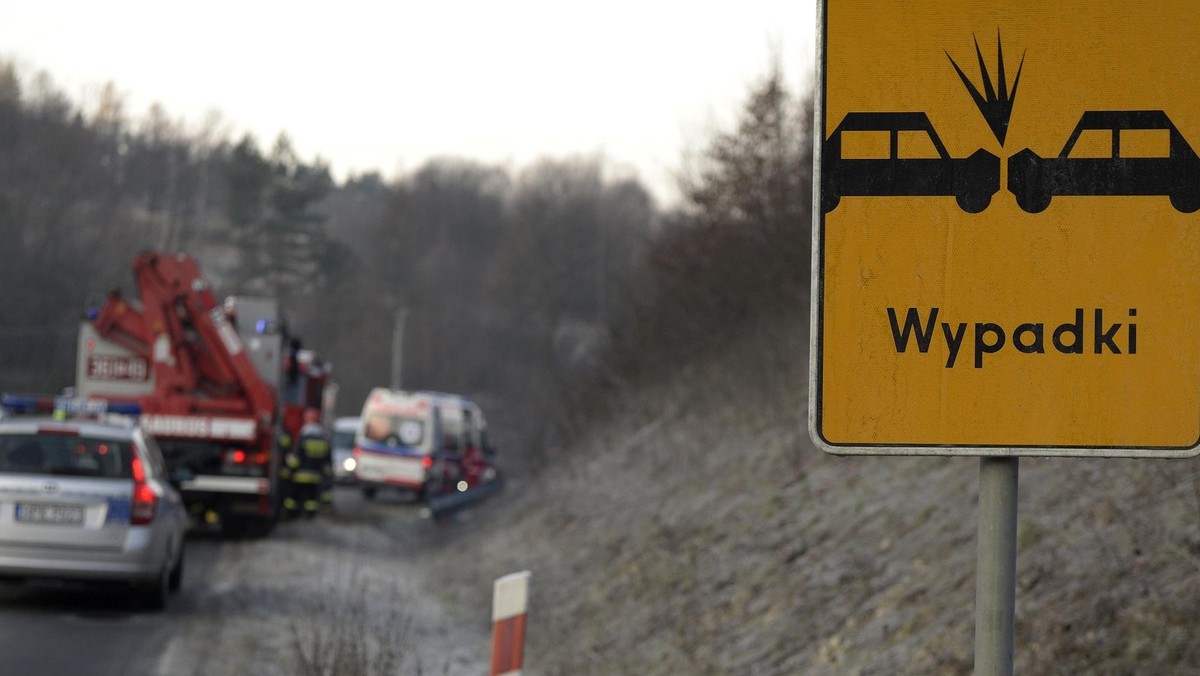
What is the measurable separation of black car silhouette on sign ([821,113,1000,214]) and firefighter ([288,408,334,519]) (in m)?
23.9

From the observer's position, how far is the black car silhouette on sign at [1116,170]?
3.23m

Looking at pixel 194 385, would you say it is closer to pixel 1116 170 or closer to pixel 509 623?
pixel 509 623

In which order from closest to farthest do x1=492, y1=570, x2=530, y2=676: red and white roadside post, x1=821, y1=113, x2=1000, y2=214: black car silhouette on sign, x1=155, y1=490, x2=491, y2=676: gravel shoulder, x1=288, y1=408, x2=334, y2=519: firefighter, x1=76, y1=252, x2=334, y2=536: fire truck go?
x1=821, y1=113, x2=1000, y2=214: black car silhouette on sign < x1=492, y1=570, x2=530, y2=676: red and white roadside post < x1=155, y1=490, x2=491, y2=676: gravel shoulder < x1=76, y1=252, x2=334, y2=536: fire truck < x1=288, y1=408, x2=334, y2=519: firefighter

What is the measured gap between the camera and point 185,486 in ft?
73.3

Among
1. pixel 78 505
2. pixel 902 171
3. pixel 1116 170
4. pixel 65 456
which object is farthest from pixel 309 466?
pixel 1116 170

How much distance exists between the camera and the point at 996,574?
3211 millimetres

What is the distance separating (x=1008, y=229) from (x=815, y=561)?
30.3 ft

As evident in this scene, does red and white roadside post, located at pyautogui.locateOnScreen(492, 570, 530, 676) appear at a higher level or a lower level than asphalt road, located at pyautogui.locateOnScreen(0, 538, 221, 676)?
higher

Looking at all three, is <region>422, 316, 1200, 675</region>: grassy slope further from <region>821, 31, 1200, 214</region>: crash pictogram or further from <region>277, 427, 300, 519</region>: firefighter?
<region>277, 427, 300, 519</region>: firefighter

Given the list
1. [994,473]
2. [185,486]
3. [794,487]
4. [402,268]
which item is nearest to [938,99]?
[994,473]

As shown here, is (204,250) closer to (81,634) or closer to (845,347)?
(81,634)

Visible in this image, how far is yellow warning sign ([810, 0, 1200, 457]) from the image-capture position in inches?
127

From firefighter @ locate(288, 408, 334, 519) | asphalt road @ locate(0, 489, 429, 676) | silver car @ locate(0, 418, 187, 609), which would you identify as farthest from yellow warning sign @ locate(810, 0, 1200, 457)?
firefighter @ locate(288, 408, 334, 519)

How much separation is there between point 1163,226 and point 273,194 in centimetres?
7595
